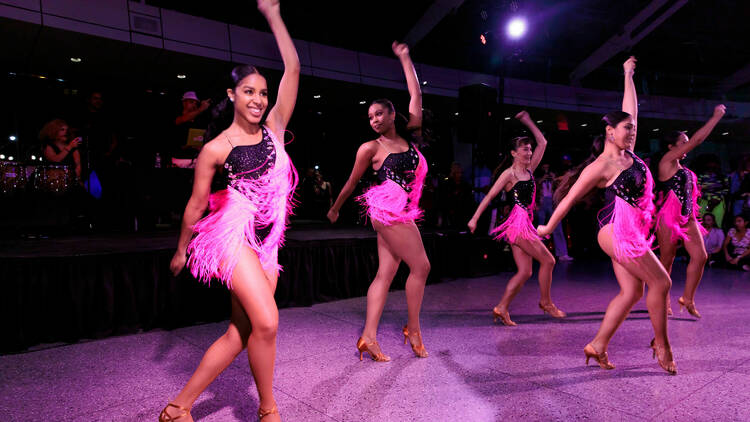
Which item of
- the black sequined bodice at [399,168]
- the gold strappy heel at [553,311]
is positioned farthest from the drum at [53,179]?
the gold strappy heel at [553,311]

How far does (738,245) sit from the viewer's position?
7.51m

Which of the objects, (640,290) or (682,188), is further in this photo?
(682,188)

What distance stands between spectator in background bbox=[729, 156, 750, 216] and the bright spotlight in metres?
4.50

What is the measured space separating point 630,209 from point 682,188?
65.4 inches

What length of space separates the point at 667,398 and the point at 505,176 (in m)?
2.20

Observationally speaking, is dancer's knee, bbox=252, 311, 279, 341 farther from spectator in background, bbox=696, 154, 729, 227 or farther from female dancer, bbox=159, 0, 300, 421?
spectator in background, bbox=696, 154, 729, 227

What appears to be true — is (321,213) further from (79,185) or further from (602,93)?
(602,93)

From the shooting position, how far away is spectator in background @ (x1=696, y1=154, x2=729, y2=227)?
837cm

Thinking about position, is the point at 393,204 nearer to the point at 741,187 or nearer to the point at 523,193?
the point at 523,193

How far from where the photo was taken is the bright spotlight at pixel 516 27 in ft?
23.5

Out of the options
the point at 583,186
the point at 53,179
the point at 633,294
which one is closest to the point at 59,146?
the point at 53,179

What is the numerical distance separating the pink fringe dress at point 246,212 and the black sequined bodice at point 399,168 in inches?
40.4

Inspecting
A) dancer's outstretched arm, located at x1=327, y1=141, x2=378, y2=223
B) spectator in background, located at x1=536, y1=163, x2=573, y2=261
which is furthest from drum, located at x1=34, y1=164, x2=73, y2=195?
spectator in background, located at x1=536, y1=163, x2=573, y2=261

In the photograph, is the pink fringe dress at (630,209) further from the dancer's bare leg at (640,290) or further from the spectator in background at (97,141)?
the spectator in background at (97,141)
